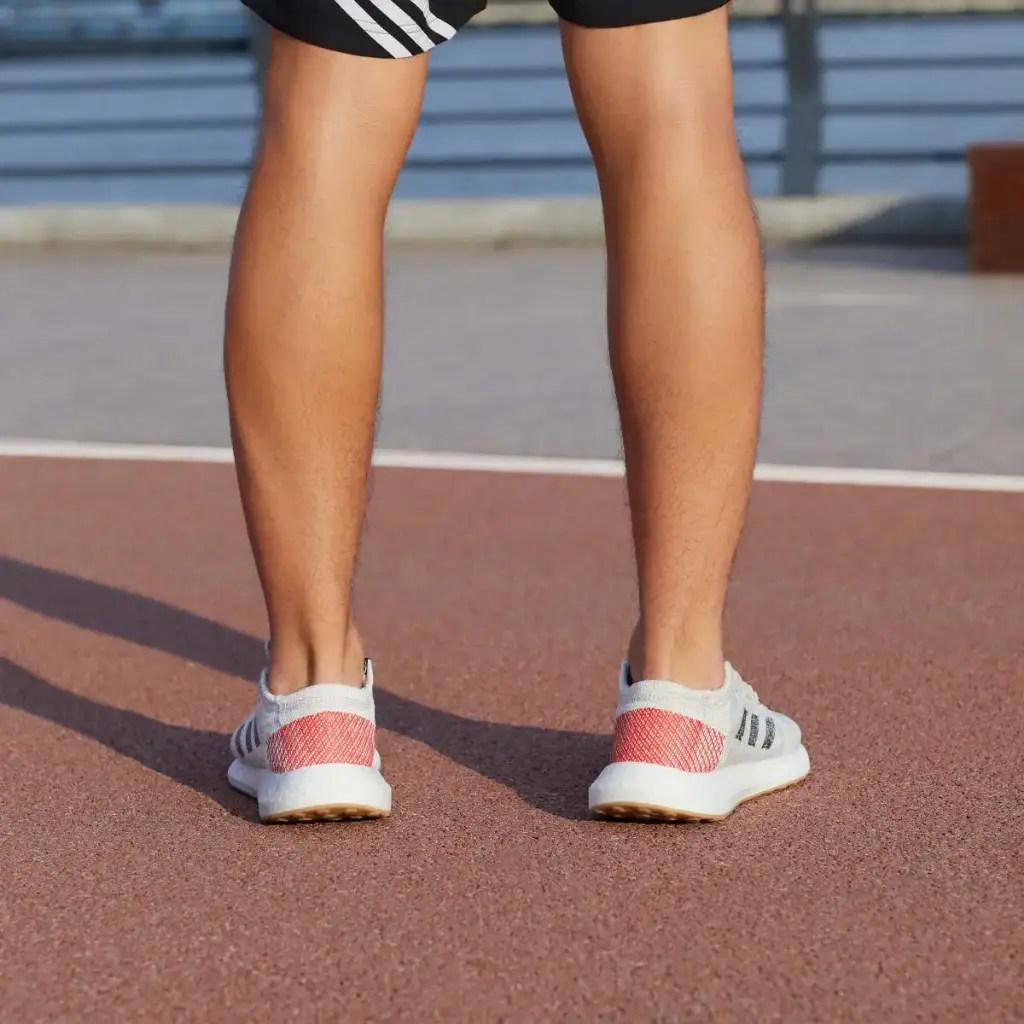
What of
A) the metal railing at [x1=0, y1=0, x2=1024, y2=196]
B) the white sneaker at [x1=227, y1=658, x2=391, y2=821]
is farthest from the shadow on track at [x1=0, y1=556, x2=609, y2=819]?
the metal railing at [x1=0, y1=0, x2=1024, y2=196]

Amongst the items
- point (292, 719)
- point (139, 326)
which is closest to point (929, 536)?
point (292, 719)

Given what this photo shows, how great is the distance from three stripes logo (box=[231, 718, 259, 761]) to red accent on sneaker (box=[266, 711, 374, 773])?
113 millimetres

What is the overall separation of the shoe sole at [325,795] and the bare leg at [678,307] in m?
0.33

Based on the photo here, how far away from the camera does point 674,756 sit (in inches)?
90.0

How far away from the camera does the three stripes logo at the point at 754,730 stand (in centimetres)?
241

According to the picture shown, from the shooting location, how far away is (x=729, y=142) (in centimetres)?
228

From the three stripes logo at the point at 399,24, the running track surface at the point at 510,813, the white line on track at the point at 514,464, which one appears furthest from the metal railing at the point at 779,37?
the three stripes logo at the point at 399,24

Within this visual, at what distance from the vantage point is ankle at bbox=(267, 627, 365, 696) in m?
2.33

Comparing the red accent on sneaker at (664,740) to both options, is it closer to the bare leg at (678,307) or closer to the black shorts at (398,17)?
the bare leg at (678,307)

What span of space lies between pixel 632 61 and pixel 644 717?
0.71 metres

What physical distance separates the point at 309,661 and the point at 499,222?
355 inches

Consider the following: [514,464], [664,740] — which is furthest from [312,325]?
[514,464]

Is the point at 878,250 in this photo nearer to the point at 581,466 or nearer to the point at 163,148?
the point at 581,466

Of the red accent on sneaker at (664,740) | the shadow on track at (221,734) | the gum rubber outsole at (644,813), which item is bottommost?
the shadow on track at (221,734)
